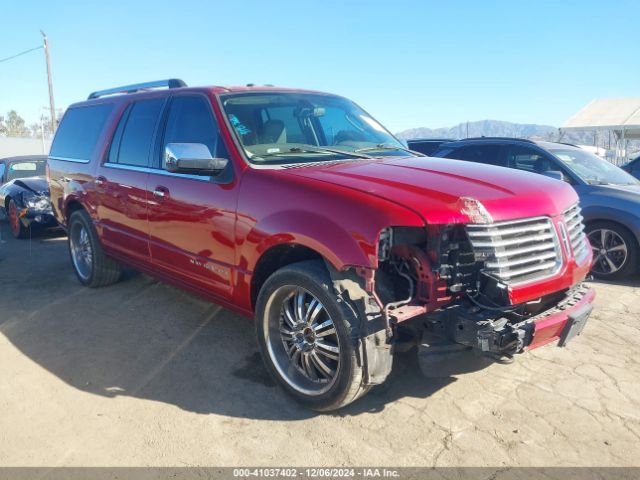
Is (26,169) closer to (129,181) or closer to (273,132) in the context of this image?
(129,181)

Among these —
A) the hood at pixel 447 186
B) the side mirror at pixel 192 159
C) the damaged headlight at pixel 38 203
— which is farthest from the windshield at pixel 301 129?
the damaged headlight at pixel 38 203

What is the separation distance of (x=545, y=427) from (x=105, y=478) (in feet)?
8.12

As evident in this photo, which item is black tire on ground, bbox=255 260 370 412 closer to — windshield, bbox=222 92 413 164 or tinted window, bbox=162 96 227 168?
windshield, bbox=222 92 413 164

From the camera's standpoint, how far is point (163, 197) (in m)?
4.12

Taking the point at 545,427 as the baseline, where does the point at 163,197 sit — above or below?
above

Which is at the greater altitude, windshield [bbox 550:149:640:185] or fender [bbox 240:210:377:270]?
windshield [bbox 550:149:640:185]

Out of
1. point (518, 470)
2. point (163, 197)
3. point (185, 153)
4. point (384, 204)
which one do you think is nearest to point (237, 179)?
point (185, 153)

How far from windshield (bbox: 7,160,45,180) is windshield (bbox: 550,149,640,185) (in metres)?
9.93

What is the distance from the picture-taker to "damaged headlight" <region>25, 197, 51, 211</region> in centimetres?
881

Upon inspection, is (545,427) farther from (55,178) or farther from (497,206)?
(55,178)

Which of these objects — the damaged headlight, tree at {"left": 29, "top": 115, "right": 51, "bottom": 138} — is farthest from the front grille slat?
tree at {"left": 29, "top": 115, "right": 51, "bottom": 138}

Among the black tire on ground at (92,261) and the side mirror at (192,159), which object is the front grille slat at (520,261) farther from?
the black tire on ground at (92,261)

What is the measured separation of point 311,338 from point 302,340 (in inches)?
3.4

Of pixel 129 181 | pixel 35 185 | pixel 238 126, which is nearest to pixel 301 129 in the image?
pixel 238 126
